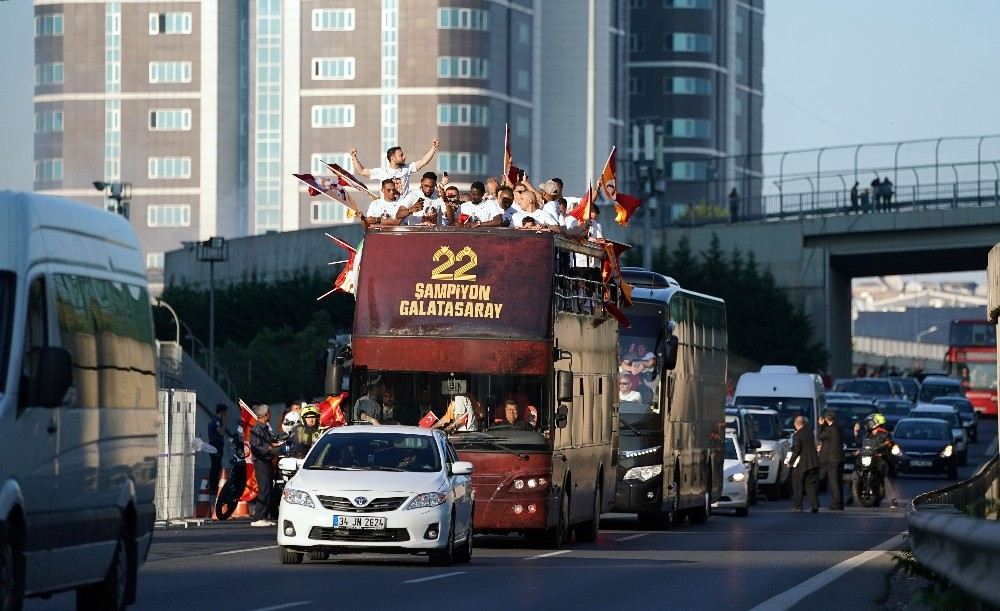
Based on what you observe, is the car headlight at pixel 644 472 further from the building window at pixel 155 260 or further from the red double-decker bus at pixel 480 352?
the building window at pixel 155 260

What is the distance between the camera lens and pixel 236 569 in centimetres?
2125

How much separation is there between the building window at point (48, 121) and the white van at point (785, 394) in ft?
330

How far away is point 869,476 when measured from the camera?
1726 inches

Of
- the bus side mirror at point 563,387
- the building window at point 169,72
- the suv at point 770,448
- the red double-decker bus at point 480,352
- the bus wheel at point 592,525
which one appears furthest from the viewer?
the building window at point 169,72

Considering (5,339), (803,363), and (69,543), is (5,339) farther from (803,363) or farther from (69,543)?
(803,363)

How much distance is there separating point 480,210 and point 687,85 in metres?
150

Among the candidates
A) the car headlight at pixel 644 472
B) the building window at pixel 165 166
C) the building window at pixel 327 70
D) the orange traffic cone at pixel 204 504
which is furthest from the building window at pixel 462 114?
the car headlight at pixel 644 472

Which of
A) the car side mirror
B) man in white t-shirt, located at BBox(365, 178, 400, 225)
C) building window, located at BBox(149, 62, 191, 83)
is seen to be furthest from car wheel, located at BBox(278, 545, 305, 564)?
building window, located at BBox(149, 62, 191, 83)

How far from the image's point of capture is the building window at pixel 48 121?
488ft

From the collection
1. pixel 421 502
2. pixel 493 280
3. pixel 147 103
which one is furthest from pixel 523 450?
pixel 147 103

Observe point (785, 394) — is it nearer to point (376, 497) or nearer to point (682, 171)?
point (376, 497)

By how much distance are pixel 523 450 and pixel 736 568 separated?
9.56ft

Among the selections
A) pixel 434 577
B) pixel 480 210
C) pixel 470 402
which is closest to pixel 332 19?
pixel 480 210

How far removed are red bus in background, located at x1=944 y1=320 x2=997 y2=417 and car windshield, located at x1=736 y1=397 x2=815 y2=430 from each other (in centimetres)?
4616
